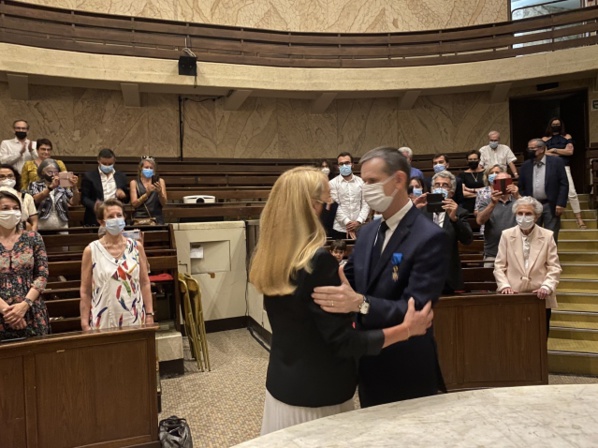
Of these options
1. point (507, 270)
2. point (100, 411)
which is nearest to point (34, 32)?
point (100, 411)

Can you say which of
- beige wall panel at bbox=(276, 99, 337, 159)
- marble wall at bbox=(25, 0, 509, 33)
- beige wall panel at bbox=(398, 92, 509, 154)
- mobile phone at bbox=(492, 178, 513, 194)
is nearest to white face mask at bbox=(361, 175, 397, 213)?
mobile phone at bbox=(492, 178, 513, 194)

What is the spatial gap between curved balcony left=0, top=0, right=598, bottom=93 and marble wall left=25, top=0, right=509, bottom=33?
0.96 m

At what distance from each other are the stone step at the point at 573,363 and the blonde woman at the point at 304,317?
346 centimetres

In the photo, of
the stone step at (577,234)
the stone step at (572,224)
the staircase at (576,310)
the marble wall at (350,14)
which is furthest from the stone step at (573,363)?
the marble wall at (350,14)

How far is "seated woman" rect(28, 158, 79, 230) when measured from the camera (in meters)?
4.73

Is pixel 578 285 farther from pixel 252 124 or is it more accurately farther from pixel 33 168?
pixel 252 124

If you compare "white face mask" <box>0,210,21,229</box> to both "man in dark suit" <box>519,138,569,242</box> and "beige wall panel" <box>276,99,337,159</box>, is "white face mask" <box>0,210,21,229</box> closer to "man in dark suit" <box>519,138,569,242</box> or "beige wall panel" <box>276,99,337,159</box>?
"man in dark suit" <box>519,138,569,242</box>

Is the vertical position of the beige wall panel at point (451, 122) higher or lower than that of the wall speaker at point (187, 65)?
lower

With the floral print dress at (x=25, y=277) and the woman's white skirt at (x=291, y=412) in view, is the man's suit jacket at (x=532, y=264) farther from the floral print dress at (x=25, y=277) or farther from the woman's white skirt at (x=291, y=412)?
the floral print dress at (x=25, y=277)

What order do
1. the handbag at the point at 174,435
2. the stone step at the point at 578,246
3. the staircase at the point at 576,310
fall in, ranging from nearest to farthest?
the handbag at the point at 174,435
the staircase at the point at 576,310
the stone step at the point at 578,246

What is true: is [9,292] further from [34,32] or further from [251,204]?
[34,32]

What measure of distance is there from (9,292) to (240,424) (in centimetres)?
172

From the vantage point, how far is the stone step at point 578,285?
17.6 ft

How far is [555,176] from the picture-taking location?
529cm
